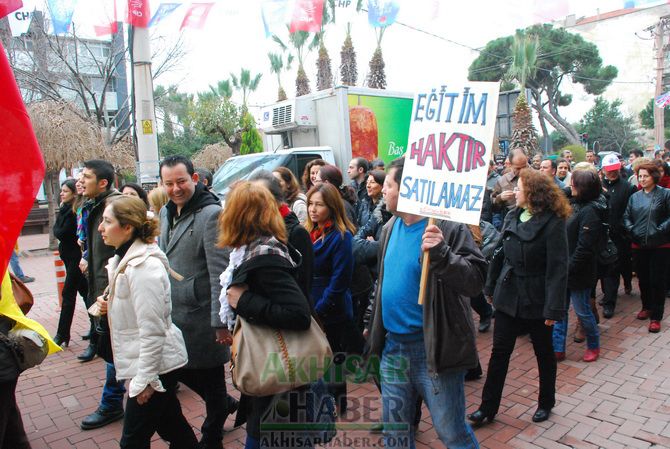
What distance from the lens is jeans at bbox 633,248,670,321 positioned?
554cm

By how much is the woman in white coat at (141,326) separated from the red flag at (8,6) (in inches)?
39.9

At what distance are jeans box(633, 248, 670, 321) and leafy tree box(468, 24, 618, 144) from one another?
32032 millimetres

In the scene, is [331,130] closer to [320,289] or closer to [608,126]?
[320,289]

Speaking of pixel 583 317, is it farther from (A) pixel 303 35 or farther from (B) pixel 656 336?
(A) pixel 303 35

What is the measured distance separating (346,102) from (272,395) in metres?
7.87

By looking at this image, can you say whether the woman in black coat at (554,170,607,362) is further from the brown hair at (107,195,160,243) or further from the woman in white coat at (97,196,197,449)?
the brown hair at (107,195,160,243)

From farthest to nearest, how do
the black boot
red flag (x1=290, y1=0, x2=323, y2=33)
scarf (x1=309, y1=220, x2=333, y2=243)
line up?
red flag (x1=290, y1=0, x2=323, y2=33) → the black boot → scarf (x1=309, y1=220, x2=333, y2=243)

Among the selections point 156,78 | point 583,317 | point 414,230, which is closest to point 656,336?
point 583,317

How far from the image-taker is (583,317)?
4.73m

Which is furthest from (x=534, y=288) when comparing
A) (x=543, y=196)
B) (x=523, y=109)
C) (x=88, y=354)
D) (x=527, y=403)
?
(x=523, y=109)

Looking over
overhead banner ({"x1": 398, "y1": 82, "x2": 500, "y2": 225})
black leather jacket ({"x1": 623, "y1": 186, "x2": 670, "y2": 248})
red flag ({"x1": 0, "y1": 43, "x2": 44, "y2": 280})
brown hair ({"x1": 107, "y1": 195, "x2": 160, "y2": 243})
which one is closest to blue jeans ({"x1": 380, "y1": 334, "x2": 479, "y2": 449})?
overhead banner ({"x1": 398, "y1": 82, "x2": 500, "y2": 225})

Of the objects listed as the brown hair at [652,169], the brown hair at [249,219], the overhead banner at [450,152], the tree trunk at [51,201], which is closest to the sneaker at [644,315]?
the brown hair at [652,169]

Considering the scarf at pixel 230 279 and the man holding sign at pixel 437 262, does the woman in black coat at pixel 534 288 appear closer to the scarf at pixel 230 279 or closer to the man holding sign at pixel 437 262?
the man holding sign at pixel 437 262

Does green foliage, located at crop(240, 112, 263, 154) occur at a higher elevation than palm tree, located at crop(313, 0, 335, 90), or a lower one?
lower
